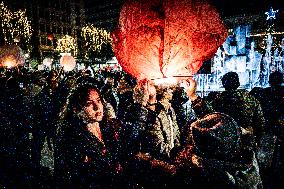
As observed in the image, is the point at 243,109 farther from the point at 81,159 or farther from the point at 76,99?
the point at 81,159

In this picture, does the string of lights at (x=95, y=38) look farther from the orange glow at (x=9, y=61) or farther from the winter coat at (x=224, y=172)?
the winter coat at (x=224, y=172)

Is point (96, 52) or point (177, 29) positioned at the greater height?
point (96, 52)

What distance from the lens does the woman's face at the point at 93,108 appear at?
3166 mm

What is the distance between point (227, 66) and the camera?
58.9ft

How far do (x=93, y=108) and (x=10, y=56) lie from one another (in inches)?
388

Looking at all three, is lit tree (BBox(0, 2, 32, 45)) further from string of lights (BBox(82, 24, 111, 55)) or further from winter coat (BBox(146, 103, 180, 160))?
winter coat (BBox(146, 103, 180, 160))

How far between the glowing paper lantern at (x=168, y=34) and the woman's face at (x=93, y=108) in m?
0.67

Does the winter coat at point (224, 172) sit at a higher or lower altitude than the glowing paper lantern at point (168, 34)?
lower

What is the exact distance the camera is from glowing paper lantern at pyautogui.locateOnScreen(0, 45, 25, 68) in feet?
37.9

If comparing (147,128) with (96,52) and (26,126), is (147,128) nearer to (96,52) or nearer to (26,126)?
(26,126)

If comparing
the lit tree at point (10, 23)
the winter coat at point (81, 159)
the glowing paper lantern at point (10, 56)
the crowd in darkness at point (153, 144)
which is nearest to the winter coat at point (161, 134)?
the crowd in darkness at point (153, 144)

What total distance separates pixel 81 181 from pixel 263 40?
1599 cm

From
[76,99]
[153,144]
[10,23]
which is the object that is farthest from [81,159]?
[10,23]

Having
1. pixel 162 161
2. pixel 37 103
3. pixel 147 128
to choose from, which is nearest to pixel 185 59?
pixel 162 161
